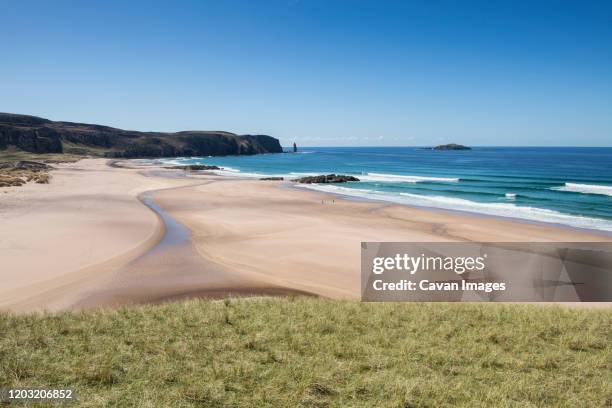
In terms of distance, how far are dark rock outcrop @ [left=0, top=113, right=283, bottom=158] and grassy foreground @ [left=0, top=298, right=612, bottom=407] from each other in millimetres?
112511

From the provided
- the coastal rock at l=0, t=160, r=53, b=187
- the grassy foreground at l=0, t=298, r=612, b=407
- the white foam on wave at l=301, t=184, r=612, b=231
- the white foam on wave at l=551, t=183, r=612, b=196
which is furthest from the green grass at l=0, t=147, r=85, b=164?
the white foam on wave at l=551, t=183, r=612, b=196

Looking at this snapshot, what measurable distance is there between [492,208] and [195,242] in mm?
26560

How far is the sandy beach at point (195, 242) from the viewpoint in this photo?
43.7 ft

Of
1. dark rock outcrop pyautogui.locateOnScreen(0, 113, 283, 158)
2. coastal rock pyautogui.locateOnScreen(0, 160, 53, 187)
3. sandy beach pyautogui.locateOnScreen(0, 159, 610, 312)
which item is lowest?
sandy beach pyautogui.locateOnScreen(0, 159, 610, 312)

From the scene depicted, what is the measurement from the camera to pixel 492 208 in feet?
112

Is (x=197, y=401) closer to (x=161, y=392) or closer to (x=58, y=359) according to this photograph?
(x=161, y=392)

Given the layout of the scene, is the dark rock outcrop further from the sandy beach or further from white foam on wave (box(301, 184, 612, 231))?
white foam on wave (box(301, 184, 612, 231))

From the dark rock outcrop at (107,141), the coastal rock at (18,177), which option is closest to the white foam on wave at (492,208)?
the coastal rock at (18,177)

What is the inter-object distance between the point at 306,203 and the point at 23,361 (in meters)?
29.7

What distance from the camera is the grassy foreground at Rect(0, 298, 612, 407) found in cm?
596

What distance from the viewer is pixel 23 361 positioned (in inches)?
263

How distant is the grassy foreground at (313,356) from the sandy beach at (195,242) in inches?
136

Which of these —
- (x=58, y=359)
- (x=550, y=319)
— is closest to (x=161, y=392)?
(x=58, y=359)

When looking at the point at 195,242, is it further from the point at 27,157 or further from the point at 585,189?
the point at 27,157
